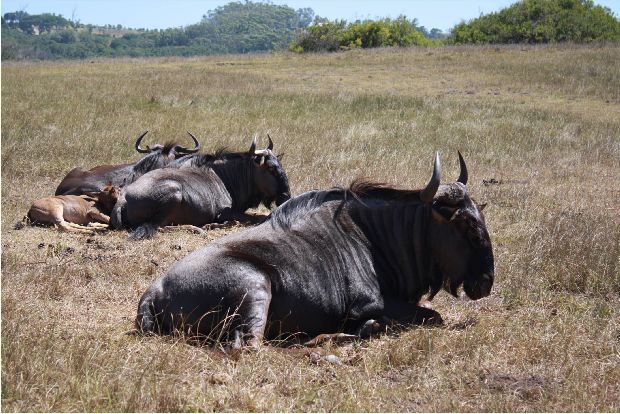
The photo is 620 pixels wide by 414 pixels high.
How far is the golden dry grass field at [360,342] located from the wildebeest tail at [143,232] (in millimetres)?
120

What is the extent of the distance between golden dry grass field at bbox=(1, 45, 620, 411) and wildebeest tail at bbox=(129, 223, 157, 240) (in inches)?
4.7

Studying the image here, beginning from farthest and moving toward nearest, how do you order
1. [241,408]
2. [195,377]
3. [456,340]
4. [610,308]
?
1. [610,308]
2. [456,340]
3. [195,377]
4. [241,408]

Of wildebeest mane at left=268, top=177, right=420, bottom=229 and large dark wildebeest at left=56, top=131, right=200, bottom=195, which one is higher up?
wildebeest mane at left=268, top=177, right=420, bottom=229

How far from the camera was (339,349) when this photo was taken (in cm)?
538

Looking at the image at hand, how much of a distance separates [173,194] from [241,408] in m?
6.22

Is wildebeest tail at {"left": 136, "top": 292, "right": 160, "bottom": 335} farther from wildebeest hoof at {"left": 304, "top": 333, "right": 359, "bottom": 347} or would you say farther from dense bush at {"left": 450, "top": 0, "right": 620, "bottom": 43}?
dense bush at {"left": 450, "top": 0, "right": 620, "bottom": 43}

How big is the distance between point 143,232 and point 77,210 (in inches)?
54.9

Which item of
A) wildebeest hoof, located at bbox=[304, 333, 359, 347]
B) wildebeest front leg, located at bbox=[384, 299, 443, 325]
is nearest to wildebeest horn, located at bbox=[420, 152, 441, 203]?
wildebeest front leg, located at bbox=[384, 299, 443, 325]

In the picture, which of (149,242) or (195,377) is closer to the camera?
(195,377)

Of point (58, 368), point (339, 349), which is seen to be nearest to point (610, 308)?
point (339, 349)

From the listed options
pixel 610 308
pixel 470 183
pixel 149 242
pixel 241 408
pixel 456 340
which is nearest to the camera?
pixel 241 408

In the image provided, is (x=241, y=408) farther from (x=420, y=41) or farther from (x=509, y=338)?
(x=420, y=41)

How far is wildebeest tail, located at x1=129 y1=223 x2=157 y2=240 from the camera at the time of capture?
9.24m

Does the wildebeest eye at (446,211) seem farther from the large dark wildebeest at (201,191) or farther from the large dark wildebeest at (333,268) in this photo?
the large dark wildebeest at (201,191)
